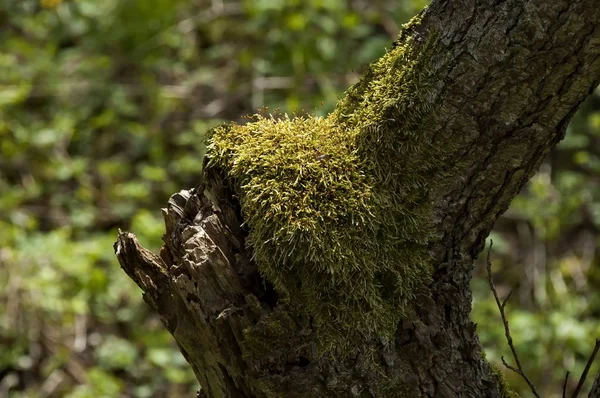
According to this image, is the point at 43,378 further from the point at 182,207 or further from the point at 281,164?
the point at 281,164

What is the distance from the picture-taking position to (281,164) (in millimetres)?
1621

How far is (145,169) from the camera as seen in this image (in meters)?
4.91

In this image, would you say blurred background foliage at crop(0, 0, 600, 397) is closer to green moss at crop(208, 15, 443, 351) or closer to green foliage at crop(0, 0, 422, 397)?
green foliage at crop(0, 0, 422, 397)

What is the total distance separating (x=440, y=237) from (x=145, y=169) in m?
3.66

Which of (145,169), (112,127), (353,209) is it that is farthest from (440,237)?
(112,127)

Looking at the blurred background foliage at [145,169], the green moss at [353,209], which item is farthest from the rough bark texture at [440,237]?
the blurred background foliage at [145,169]

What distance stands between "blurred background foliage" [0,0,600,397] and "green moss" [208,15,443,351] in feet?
8.32

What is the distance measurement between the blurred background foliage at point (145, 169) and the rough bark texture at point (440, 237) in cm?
237

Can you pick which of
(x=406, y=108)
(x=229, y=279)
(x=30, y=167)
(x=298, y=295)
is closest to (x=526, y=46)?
(x=406, y=108)

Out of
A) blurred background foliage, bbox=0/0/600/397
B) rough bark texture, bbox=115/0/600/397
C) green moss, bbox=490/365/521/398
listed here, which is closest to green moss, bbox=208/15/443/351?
rough bark texture, bbox=115/0/600/397

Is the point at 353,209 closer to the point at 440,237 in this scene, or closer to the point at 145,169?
the point at 440,237

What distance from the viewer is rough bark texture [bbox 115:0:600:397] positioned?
1.43 m

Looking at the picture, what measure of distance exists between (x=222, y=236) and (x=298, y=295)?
9.7 inches

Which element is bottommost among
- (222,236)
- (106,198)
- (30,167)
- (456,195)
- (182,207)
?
(456,195)
